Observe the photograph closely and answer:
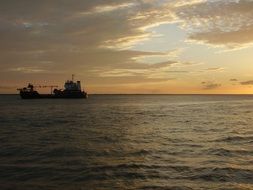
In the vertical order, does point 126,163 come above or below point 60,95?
below

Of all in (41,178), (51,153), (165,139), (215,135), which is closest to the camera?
(41,178)

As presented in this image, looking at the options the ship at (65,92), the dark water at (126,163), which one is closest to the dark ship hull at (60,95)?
the ship at (65,92)

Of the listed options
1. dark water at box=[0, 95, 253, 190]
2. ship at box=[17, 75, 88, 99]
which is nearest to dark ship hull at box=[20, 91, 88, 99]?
ship at box=[17, 75, 88, 99]

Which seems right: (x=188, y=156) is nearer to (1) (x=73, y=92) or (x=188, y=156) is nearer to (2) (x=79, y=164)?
(2) (x=79, y=164)

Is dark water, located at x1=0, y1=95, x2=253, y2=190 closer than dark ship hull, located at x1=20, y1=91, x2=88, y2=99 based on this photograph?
Yes

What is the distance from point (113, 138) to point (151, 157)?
37.7 feet

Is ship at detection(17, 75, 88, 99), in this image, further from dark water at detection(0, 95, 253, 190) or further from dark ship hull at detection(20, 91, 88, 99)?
dark water at detection(0, 95, 253, 190)

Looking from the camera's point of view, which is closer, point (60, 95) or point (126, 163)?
point (126, 163)

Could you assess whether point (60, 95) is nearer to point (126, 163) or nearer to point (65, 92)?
point (65, 92)

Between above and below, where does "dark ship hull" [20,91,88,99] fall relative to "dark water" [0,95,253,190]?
above

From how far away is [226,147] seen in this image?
2911cm

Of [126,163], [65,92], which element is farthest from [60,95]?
[126,163]

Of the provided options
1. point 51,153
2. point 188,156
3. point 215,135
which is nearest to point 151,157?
point 188,156

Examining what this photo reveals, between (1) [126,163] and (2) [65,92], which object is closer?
(1) [126,163]
